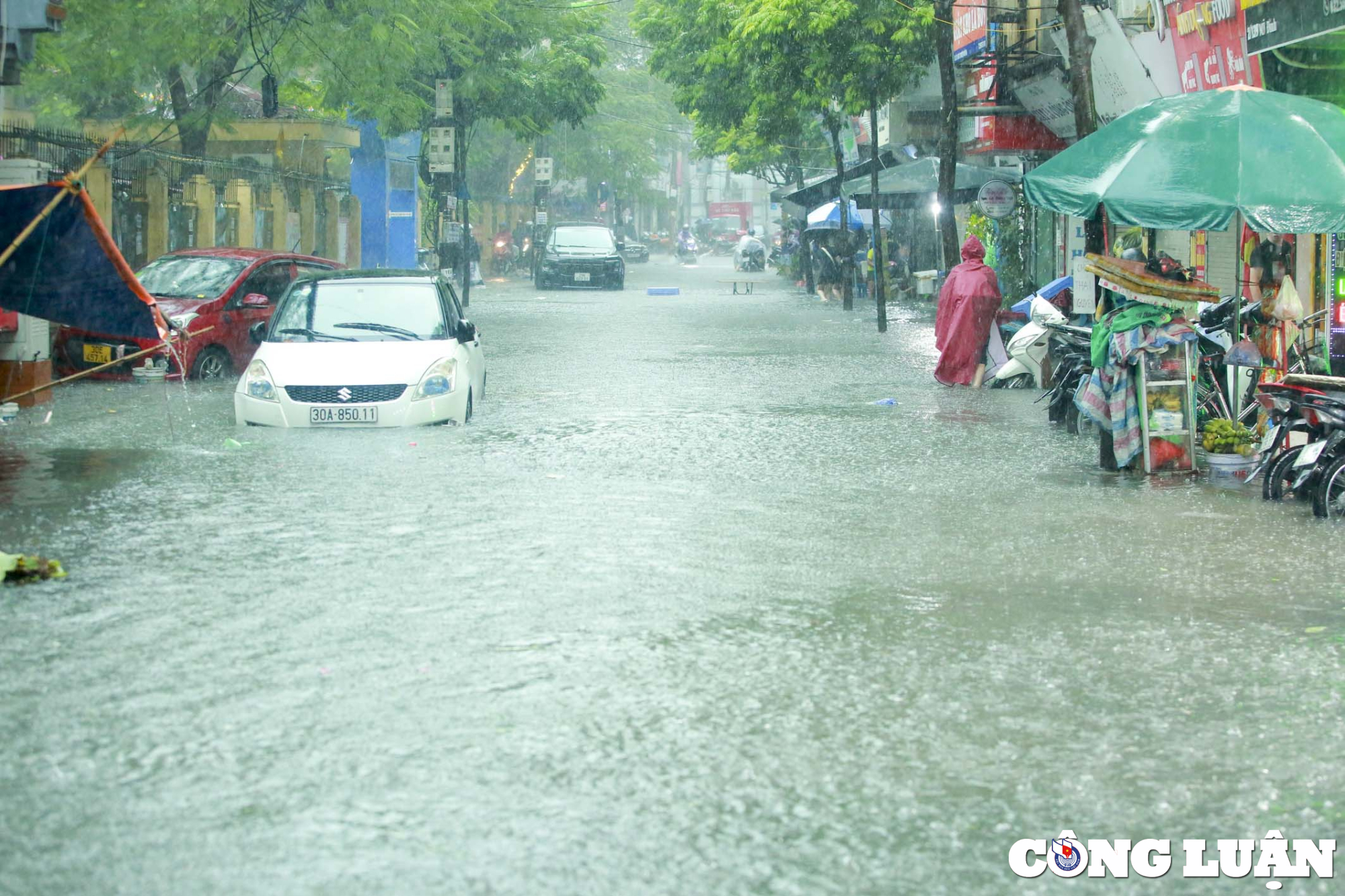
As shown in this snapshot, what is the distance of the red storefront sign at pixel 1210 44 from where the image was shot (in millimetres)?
17531

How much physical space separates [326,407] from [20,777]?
28.2 ft

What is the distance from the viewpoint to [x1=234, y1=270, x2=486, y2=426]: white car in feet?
44.3

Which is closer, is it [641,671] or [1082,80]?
[641,671]

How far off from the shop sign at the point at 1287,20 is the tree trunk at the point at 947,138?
28.0 feet

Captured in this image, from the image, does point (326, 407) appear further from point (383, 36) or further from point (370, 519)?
point (383, 36)

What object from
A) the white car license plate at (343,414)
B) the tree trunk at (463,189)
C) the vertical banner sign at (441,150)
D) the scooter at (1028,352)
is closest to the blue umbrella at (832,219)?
the tree trunk at (463,189)

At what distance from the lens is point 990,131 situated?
28.8 m

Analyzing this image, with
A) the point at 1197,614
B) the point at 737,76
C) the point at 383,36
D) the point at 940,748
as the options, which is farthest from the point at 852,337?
the point at 940,748

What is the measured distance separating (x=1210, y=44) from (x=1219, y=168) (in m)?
7.14

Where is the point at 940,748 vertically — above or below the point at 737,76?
below

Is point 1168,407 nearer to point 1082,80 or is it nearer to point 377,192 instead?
point 1082,80

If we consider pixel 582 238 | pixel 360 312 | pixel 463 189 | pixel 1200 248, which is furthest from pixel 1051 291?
pixel 582 238

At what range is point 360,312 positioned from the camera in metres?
14.8

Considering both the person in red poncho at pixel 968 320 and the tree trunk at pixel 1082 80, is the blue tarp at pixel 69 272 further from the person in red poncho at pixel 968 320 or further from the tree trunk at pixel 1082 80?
the person in red poncho at pixel 968 320
